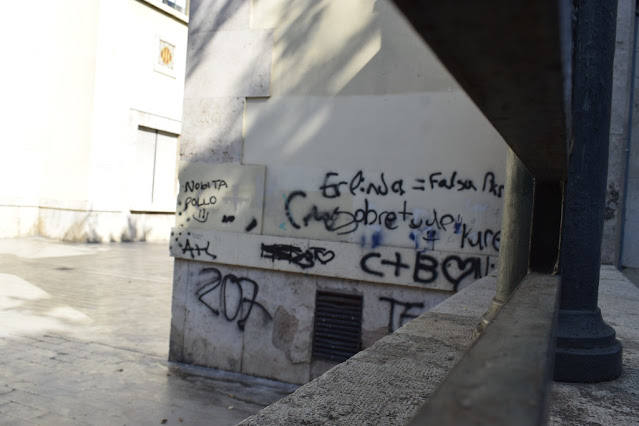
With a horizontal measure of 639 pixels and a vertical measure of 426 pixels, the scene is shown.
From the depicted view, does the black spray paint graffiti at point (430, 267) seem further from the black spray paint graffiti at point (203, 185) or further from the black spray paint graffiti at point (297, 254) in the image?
the black spray paint graffiti at point (203, 185)

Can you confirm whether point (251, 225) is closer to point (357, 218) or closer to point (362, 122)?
point (357, 218)

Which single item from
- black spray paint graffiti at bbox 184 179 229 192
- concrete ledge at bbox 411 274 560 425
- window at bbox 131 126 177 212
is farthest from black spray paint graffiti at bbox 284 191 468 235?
window at bbox 131 126 177 212

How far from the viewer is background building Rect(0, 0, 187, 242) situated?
48.4 feet

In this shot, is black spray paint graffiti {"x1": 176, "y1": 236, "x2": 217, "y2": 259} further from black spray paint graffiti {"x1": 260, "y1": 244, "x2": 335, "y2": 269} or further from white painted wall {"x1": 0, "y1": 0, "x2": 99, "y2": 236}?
white painted wall {"x1": 0, "y1": 0, "x2": 99, "y2": 236}

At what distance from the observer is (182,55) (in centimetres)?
1756

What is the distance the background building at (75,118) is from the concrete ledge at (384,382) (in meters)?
14.1

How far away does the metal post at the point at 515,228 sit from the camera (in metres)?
2.18

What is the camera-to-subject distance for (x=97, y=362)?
5.65m

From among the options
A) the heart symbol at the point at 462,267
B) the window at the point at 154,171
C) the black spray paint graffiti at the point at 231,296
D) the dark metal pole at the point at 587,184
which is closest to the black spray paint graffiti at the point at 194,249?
the black spray paint graffiti at the point at 231,296

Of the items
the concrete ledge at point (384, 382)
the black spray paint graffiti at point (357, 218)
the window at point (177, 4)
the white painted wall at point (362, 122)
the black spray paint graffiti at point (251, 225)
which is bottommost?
the concrete ledge at point (384, 382)

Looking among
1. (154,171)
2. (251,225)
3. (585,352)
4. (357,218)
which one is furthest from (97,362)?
(154,171)

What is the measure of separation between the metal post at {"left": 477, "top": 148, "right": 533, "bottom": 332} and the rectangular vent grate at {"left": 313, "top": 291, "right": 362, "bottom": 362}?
3.25 metres

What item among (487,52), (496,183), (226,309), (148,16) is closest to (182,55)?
(148,16)

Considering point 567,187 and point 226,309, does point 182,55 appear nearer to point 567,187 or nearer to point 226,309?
point 226,309
